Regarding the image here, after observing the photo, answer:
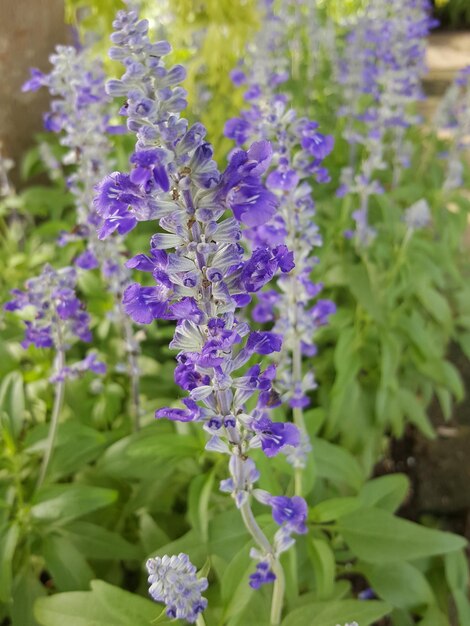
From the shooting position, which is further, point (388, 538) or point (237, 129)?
point (388, 538)

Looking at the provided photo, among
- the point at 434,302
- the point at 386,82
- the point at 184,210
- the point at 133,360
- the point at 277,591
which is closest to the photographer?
the point at 184,210

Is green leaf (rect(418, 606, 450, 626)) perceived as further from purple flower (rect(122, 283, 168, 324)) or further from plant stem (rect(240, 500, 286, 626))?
purple flower (rect(122, 283, 168, 324))

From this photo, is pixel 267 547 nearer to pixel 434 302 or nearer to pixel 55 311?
pixel 55 311

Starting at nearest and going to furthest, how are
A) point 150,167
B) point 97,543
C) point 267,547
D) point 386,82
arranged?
point 150,167
point 267,547
point 97,543
point 386,82

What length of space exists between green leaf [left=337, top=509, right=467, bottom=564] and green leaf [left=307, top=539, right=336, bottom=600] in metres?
0.16

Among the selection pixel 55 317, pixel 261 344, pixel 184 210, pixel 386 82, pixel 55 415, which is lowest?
pixel 55 415

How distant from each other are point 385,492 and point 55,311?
1754 mm

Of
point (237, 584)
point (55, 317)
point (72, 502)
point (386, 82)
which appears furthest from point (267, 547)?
point (386, 82)

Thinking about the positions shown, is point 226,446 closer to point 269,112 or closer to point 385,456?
point 269,112

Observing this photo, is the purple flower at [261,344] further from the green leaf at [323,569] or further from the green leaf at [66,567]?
the green leaf at [66,567]

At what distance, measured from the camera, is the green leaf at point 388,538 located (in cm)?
246

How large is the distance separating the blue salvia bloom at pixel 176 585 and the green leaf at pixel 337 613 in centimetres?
61

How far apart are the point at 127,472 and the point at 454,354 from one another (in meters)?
3.79

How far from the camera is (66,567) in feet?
8.23
